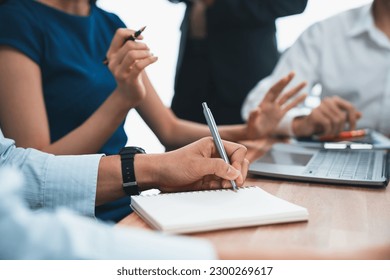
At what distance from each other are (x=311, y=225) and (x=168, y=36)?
2.19 m

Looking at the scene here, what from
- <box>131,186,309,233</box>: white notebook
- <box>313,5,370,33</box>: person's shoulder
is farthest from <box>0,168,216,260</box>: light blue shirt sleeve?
<box>313,5,370,33</box>: person's shoulder

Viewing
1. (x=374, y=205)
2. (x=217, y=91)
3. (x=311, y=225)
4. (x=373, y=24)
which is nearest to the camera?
(x=311, y=225)

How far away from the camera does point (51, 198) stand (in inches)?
30.4

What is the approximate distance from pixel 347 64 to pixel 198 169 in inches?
44.9

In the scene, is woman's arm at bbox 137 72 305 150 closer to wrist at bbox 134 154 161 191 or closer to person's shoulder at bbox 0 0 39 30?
person's shoulder at bbox 0 0 39 30

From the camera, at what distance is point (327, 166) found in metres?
0.98

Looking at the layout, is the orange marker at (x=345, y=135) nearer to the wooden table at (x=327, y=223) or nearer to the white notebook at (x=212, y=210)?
the wooden table at (x=327, y=223)

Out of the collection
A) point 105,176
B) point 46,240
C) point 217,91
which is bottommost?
point 217,91

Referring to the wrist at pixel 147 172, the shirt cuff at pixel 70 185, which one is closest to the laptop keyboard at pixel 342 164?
the wrist at pixel 147 172

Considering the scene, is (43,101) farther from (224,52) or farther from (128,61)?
(224,52)

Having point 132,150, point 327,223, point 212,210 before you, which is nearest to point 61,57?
point 132,150

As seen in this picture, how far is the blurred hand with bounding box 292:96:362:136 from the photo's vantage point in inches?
54.1
